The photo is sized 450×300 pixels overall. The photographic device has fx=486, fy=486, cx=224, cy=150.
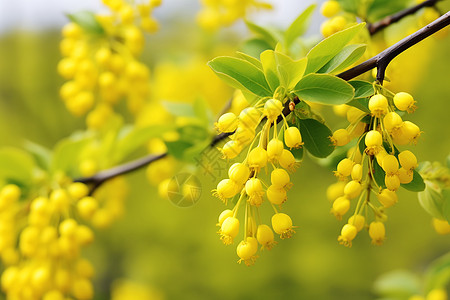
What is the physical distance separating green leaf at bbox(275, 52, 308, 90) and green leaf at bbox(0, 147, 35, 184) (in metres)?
0.67

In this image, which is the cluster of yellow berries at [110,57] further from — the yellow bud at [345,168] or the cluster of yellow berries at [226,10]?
the yellow bud at [345,168]

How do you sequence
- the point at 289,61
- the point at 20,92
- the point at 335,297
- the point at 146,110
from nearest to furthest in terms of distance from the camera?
the point at 289,61 < the point at 146,110 < the point at 335,297 < the point at 20,92

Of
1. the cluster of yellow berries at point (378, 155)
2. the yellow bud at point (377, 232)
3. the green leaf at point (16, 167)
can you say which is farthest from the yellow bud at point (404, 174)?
the green leaf at point (16, 167)

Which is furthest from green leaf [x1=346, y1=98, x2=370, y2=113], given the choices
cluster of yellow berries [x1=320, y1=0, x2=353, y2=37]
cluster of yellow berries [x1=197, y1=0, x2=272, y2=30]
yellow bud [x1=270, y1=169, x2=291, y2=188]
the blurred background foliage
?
the blurred background foliage

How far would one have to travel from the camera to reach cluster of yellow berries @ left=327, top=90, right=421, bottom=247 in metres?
0.44

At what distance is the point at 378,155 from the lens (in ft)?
1.50

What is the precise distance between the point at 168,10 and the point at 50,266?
1986 millimetres

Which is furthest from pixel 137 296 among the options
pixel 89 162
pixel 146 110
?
pixel 89 162

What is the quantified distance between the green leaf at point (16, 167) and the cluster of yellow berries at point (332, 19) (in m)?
0.63

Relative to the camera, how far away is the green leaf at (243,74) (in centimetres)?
50

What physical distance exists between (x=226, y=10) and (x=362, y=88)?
3.35ft

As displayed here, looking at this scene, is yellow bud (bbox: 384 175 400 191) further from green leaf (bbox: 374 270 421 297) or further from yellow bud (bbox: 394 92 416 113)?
A: green leaf (bbox: 374 270 421 297)

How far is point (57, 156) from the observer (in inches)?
38.0

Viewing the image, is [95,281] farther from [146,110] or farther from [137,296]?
[146,110]
